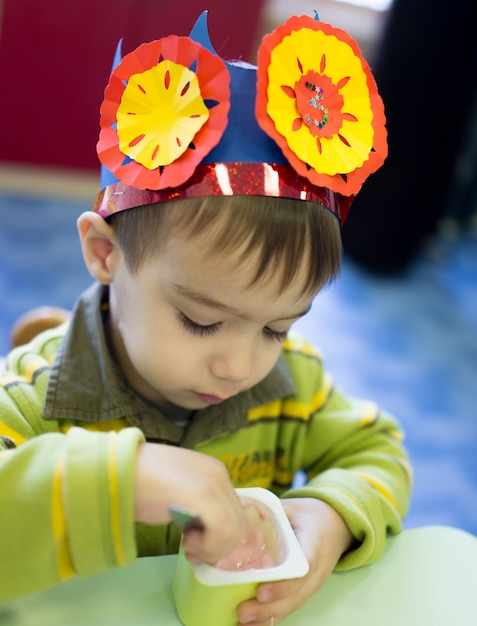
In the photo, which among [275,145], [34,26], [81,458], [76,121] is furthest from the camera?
[76,121]

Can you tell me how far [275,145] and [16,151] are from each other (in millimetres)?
2521

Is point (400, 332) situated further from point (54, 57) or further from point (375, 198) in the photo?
point (54, 57)

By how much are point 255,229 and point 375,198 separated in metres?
2.20

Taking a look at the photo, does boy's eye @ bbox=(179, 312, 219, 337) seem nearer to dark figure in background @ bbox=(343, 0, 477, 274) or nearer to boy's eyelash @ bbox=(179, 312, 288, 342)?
boy's eyelash @ bbox=(179, 312, 288, 342)

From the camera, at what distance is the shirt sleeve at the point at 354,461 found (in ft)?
2.45

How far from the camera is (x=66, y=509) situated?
52cm

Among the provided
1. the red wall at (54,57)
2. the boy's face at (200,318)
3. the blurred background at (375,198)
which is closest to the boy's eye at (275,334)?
the boy's face at (200,318)

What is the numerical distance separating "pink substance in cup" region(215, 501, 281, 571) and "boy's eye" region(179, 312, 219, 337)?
0.56 ft


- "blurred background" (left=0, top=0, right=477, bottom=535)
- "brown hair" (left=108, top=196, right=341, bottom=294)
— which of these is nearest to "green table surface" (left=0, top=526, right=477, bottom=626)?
"brown hair" (left=108, top=196, right=341, bottom=294)

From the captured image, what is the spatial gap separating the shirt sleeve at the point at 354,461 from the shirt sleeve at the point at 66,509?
280 millimetres

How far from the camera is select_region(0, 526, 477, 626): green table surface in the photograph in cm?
58

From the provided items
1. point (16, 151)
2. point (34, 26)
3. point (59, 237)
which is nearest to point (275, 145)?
point (59, 237)

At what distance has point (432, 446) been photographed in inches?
78.4

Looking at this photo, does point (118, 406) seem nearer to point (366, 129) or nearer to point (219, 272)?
point (219, 272)
